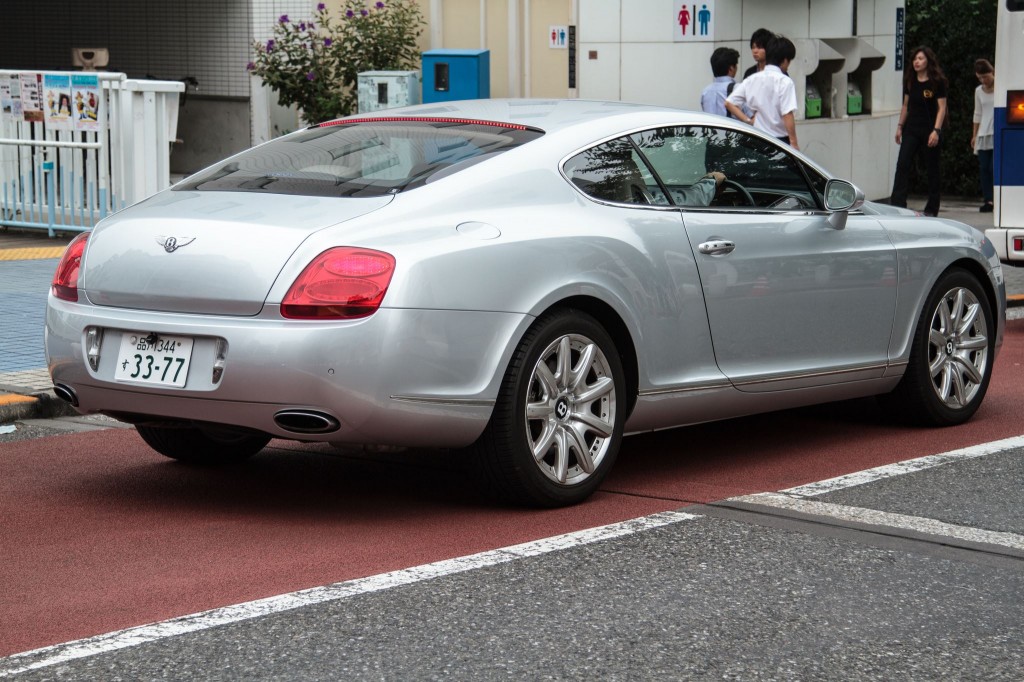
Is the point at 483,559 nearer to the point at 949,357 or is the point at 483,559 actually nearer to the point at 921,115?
the point at 949,357

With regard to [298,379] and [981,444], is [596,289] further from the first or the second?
[981,444]

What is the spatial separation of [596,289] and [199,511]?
1569 millimetres

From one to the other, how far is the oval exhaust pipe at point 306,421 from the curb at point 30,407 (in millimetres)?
2550

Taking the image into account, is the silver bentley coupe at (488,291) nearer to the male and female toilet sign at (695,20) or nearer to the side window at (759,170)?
the side window at (759,170)

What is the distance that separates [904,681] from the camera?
3.91 metres

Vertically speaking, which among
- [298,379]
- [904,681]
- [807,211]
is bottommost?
[904,681]

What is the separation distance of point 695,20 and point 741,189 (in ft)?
37.1

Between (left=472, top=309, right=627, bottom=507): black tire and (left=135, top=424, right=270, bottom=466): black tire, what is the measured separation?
1282mm

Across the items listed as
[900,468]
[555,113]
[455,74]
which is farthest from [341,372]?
[455,74]

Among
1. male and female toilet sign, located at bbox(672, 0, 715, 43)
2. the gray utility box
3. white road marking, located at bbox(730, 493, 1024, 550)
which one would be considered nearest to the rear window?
white road marking, located at bbox(730, 493, 1024, 550)

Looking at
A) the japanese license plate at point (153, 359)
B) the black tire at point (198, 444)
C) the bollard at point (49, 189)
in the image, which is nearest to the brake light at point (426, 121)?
the black tire at point (198, 444)

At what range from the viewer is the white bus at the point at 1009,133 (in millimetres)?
10367

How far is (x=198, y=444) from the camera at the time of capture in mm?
6355

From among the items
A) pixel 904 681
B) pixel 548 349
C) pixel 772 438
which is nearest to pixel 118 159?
pixel 772 438
